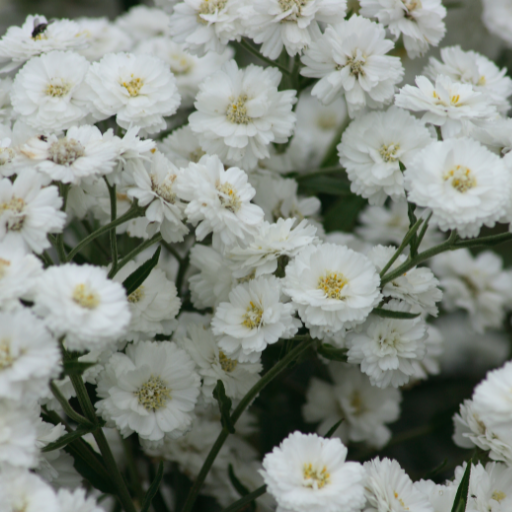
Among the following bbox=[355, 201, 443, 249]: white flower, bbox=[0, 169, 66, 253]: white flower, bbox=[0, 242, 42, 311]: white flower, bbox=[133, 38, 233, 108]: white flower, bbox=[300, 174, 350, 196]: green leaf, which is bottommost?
bbox=[355, 201, 443, 249]: white flower

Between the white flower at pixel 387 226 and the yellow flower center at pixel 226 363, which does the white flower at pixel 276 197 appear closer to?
the yellow flower center at pixel 226 363

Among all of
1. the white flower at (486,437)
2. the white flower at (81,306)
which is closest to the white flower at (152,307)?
the white flower at (81,306)

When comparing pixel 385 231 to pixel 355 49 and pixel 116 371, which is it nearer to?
pixel 355 49

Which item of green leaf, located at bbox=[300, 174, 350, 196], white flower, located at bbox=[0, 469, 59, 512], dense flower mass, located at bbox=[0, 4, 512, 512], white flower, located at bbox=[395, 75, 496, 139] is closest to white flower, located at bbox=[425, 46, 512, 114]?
dense flower mass, located at bbox=[0, 4, 512, 512]

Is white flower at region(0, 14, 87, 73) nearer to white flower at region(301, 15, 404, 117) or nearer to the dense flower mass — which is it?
the dense flower mass

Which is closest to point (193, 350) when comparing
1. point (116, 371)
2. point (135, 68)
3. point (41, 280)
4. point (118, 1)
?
point (116, 371)

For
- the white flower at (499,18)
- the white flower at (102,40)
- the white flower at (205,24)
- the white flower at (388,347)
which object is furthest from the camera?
the white flower at (499,18)
